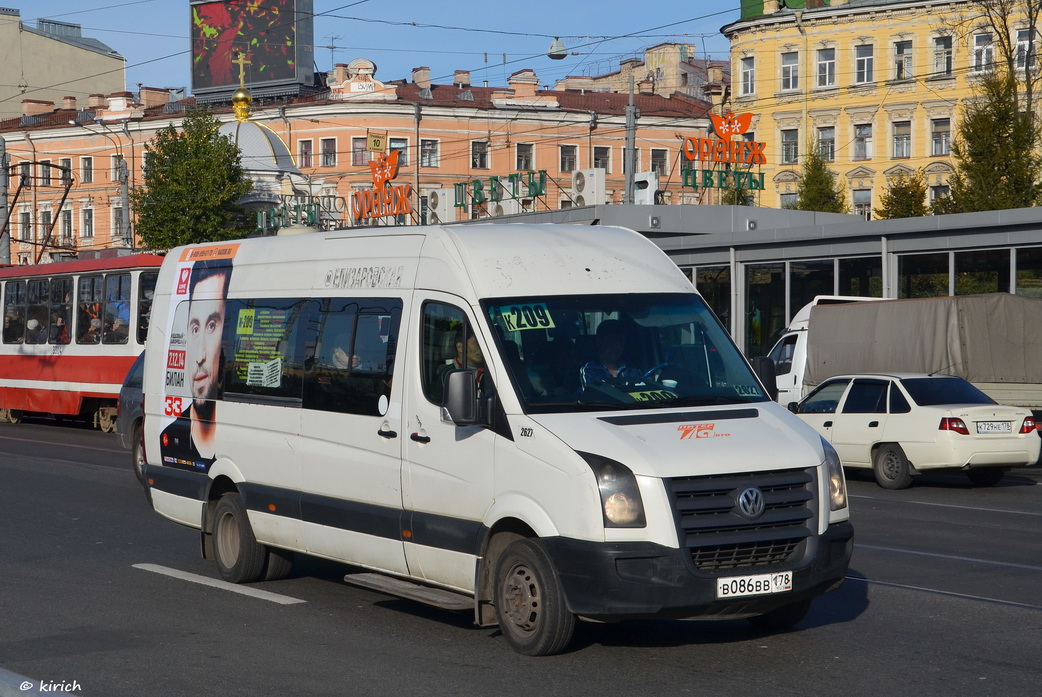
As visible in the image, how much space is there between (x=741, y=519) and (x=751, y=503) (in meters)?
0.09

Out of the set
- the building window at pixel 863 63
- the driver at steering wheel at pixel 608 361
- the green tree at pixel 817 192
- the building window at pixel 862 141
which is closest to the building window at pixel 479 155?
the building window at pixel 862 141

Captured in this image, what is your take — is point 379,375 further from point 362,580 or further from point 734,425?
point 734,425

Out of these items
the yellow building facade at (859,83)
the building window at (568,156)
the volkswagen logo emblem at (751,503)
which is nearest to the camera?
the volkswagen logo emblem at (751,503)

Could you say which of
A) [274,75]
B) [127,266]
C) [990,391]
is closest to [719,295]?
[990,391]

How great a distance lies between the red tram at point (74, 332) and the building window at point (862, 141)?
1848 inches

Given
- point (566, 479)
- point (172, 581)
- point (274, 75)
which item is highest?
point (274, 75)

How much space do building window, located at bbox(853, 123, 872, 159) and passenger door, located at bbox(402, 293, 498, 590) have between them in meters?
61.7

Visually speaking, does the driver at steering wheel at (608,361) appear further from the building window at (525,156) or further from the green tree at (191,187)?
the building window at (525,156)

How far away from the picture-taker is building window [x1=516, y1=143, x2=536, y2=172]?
76.5 meters

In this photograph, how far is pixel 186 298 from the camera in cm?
1047

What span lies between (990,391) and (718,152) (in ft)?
98.0

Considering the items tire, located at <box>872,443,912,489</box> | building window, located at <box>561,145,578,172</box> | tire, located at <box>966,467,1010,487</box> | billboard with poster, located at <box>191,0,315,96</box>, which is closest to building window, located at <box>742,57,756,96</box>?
building window, located at <box>561,145,578,172</box>

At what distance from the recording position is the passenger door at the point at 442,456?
7.31 meters

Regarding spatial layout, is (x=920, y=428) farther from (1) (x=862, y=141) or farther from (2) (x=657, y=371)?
(1) (x=862, y=141)
